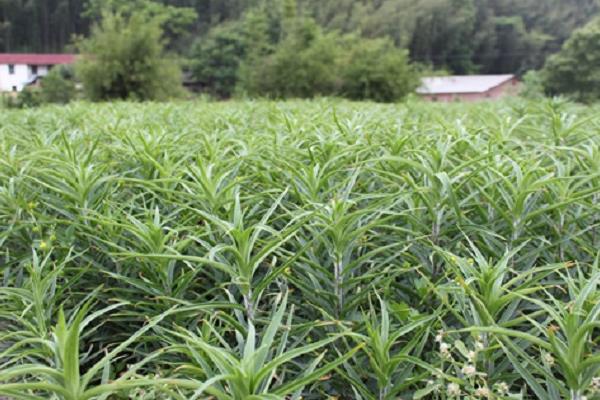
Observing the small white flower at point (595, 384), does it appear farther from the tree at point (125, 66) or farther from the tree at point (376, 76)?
the tree at point (376, 76)

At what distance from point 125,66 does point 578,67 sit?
2036 centimetres

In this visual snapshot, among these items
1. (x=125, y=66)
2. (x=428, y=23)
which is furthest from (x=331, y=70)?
(x=428, y=23)

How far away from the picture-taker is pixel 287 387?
936 mm

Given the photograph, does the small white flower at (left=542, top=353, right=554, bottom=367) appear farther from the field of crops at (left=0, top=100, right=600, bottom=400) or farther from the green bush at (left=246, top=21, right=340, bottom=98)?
the green bush at (left=246, top=21, right=340, bottom=98)

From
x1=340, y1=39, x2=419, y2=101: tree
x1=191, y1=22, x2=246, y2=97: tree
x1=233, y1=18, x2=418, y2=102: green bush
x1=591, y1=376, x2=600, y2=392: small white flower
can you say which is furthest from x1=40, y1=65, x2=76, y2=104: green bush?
x1=591, y1=376, x2=600, y2=392: small white flower

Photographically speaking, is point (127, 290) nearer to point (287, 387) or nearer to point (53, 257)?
point (53, 257)

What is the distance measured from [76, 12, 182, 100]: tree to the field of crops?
16061 mm

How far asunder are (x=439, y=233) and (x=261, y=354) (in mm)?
812

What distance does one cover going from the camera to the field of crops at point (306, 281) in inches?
40.6

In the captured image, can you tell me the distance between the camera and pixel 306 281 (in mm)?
1443

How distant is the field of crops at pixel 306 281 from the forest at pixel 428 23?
39544 mm

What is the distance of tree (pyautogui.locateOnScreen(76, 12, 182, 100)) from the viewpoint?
17.3 metres

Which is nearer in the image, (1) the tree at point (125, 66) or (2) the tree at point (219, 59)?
(1) the tree at point (125, 66)

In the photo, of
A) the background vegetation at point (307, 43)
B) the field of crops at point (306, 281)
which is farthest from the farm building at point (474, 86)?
the field of crops at point (306, 281)
